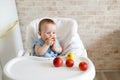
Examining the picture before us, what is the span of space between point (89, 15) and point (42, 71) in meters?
1.10

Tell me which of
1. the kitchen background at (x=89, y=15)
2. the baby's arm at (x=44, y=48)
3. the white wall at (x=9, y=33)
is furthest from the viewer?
the kitchen background at (x=89, y=15)

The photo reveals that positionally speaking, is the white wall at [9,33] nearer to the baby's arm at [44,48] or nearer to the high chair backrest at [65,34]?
the high chair backrest at [65,34]

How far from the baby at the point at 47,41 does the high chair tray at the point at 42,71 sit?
123 millimetres

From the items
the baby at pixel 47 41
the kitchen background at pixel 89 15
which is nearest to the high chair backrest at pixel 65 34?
the baby at pixel 47 41

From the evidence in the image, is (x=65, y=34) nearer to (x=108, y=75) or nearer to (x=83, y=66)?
(x=83, y=66)

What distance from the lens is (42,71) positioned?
126cm

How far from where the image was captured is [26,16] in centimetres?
217

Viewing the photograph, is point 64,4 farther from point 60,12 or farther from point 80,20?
point 80,20

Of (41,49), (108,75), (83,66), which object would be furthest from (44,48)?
(108,75)

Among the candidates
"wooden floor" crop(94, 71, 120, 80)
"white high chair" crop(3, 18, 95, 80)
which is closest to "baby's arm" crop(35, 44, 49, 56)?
"white high chair" crop(3, 18, 95, 80)

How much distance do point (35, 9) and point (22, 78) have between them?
1100 mm

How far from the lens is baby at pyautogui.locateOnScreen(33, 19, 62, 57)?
4.86 ft

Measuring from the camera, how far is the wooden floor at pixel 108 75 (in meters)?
2.27

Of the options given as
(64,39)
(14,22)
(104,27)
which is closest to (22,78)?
(64,39)
